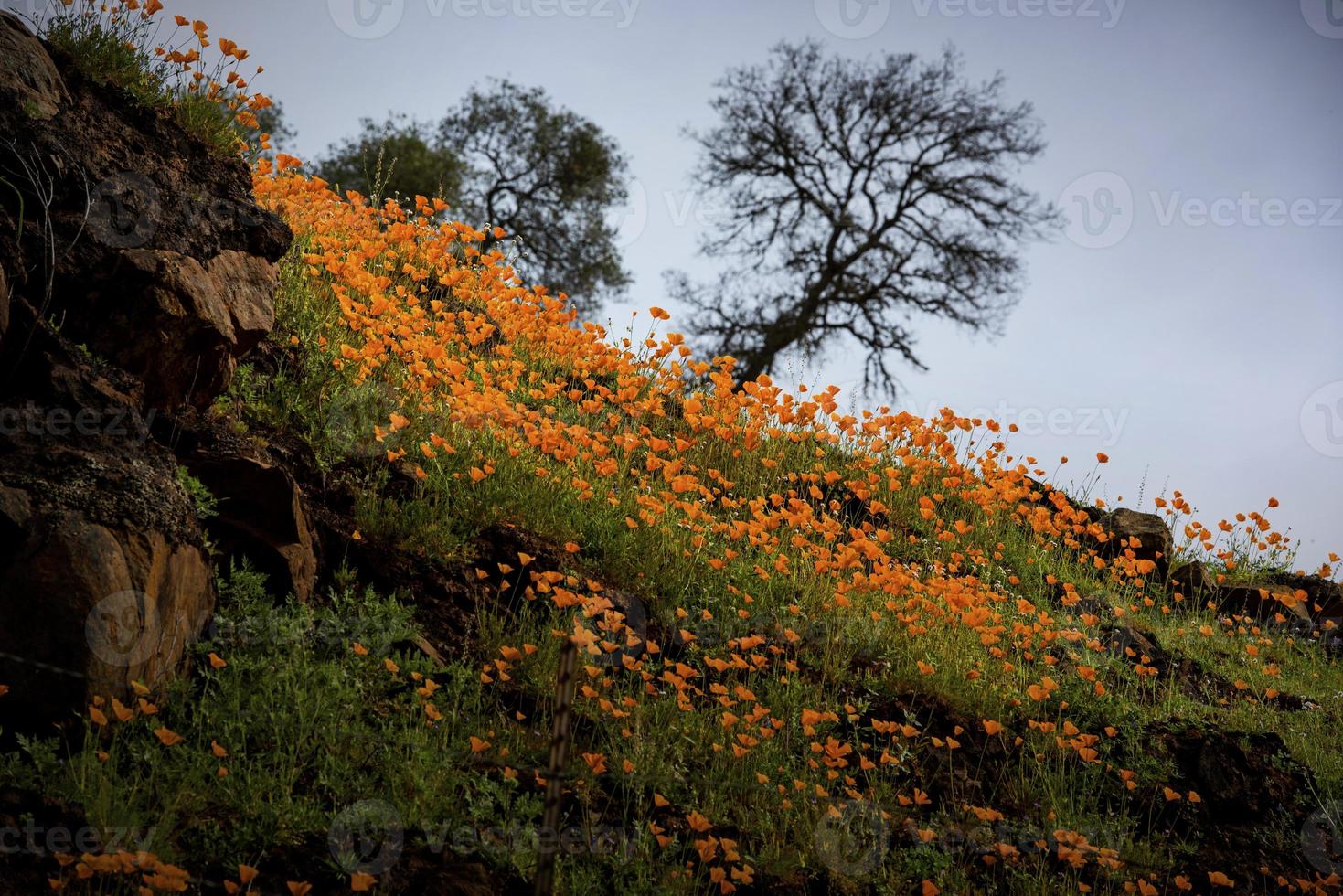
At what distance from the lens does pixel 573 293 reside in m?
22.4

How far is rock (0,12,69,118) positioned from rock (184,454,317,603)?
204 cm

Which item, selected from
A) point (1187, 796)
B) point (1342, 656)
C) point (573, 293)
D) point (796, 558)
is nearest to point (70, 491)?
point (796, 558)

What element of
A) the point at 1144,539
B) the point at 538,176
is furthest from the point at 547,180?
the point at 1144,539

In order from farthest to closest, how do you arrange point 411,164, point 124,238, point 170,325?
point 411,164 < point 124,238 < point 170,325

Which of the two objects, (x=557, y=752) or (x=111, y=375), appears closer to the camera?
(x=557, y=752)

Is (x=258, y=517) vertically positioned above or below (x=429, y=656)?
above

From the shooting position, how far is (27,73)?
4.84 m

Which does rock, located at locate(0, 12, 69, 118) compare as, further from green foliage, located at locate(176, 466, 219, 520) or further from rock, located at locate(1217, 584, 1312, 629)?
rock, located at locate(1217, 584, 1312, 629)

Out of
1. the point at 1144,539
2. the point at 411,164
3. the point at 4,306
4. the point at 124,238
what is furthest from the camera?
the point at 411,164

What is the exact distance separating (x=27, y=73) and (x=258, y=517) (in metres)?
2.66

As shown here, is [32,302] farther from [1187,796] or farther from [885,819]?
[1187,796]

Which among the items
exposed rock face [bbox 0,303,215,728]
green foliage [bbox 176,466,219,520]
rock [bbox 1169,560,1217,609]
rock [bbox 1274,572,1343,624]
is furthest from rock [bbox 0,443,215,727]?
rock [bbox 1274,572,1343,624]

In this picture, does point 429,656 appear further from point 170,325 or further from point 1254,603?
point 1254,603

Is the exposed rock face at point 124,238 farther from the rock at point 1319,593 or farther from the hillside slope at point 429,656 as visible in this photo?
the rock at point 1319,593
